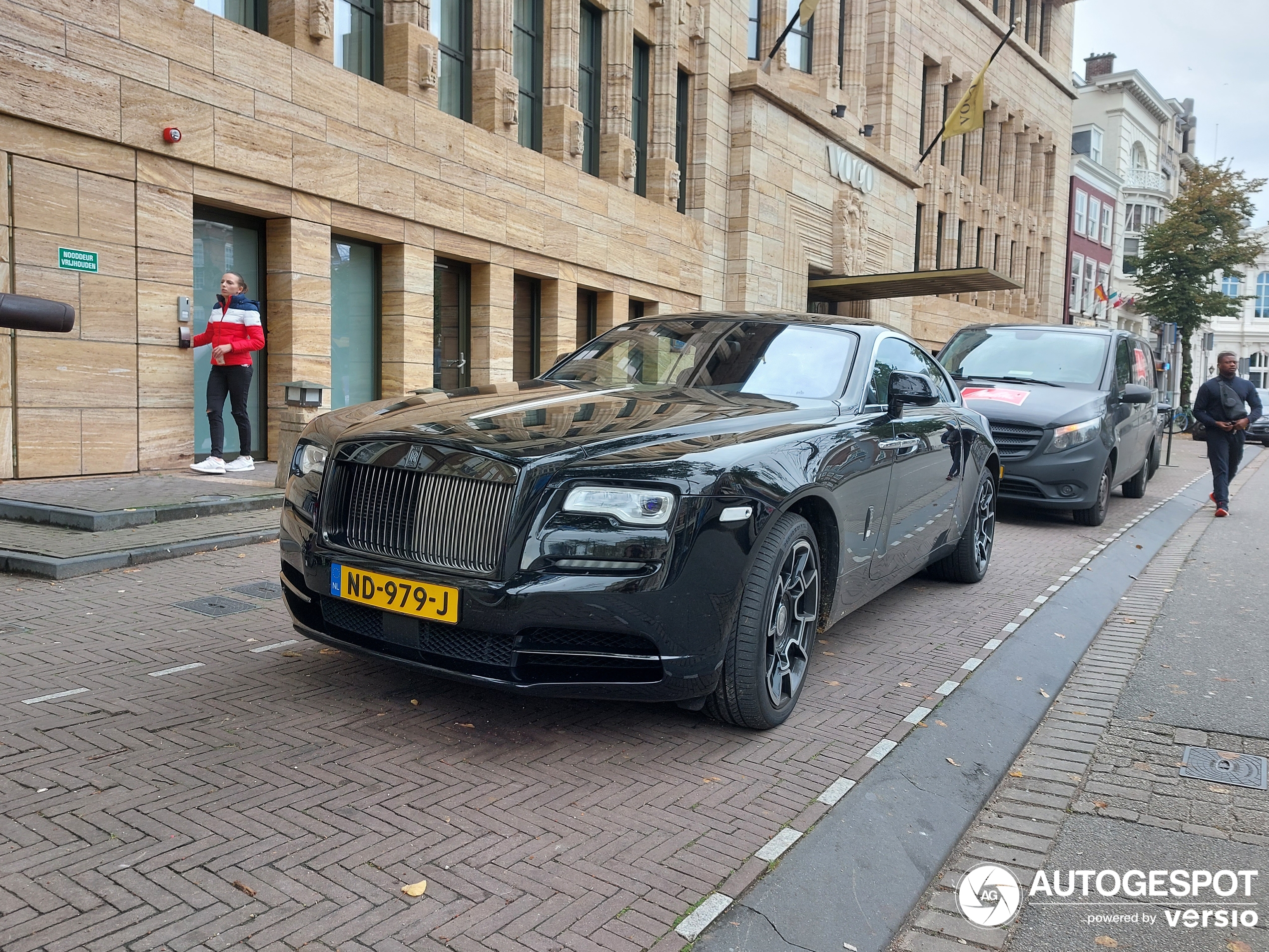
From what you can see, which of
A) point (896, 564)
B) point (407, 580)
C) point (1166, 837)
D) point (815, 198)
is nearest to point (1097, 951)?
point (1166, 837)

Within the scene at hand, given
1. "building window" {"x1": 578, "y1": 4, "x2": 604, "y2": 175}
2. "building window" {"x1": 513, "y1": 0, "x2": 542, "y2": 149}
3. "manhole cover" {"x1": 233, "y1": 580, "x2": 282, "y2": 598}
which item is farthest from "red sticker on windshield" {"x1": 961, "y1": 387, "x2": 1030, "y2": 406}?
"building window" {"x1": 578, "y1": 4, "x2": 604, "y2": 175}

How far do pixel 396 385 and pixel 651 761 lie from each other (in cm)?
1066

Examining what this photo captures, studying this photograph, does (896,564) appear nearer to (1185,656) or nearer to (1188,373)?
(1185,656)

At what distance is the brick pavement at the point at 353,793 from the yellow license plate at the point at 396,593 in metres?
0.50

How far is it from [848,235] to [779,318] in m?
20.5

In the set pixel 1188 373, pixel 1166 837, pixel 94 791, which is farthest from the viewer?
pixel 1188 373

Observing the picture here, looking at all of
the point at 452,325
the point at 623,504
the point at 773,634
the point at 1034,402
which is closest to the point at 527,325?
the point at 452,325

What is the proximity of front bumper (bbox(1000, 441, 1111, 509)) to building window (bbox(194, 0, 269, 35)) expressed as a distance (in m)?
9.49

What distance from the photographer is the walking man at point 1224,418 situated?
1105cm

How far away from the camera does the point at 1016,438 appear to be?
981cm

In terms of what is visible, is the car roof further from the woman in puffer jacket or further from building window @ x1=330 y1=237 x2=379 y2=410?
A: building window @ x1=330 y1=237 x2=379 y2=410

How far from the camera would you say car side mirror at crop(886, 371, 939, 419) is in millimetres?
4902

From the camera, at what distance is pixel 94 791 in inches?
119

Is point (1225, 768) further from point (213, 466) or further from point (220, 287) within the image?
point (220, 287)
